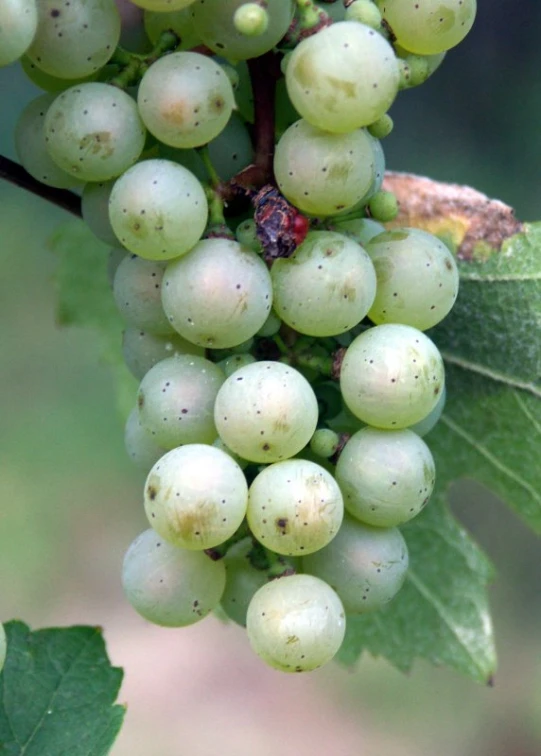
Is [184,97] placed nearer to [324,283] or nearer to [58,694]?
[324,283]

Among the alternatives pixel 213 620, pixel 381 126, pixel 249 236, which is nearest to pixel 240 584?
pixel 249 236

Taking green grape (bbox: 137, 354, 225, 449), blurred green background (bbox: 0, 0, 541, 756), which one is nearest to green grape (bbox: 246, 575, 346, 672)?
green grape (bbox: 137, 354, 225, 449)

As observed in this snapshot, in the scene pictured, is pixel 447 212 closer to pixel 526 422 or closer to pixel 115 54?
pixel 526 422

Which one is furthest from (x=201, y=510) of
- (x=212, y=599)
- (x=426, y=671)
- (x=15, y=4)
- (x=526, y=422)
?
(x=426, y=671)

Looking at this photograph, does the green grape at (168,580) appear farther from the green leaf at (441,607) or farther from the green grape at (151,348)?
the green leaf at (441,607)

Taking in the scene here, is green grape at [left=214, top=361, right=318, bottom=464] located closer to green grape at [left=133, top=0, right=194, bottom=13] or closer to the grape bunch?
the grape bunch

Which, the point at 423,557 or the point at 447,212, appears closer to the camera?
the point at 447,212
